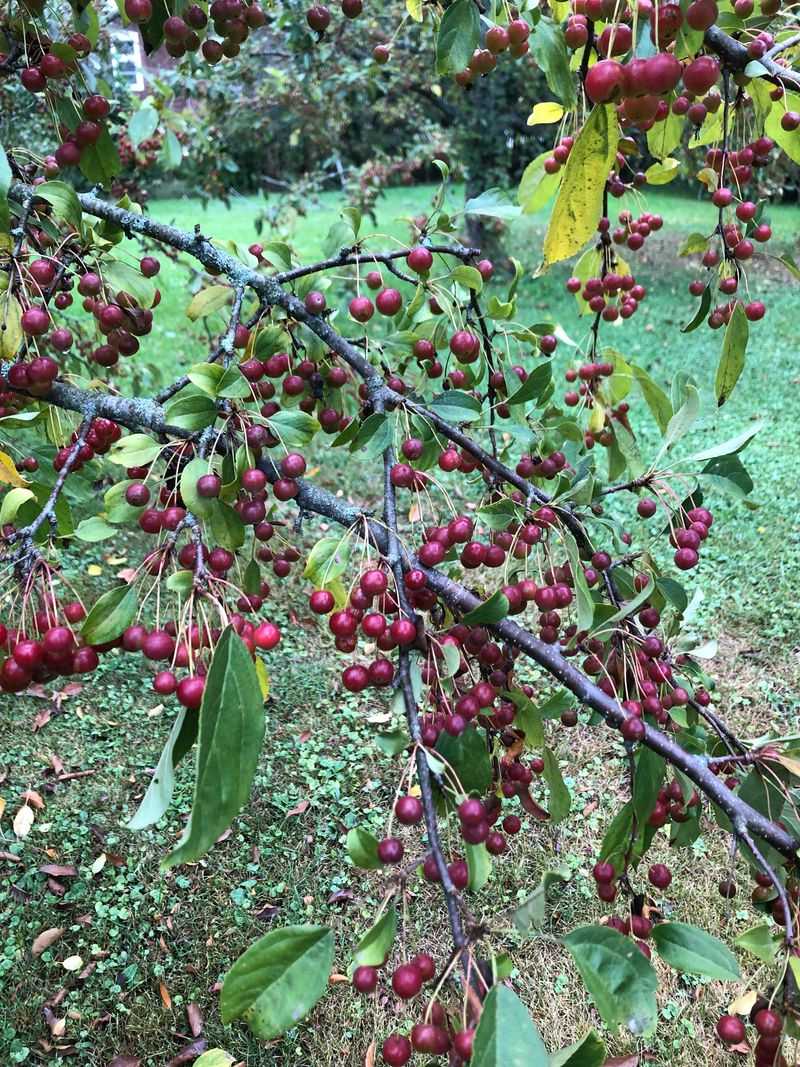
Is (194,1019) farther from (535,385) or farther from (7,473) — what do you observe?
(535,385)

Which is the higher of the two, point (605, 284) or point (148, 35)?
point (148, 35)

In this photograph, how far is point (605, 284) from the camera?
206cm

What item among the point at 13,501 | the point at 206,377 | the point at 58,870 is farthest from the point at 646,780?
the point at 58,870

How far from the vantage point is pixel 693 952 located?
1004mm

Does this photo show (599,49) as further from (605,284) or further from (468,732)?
(605,284)

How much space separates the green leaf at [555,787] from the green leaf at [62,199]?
3.75 feet

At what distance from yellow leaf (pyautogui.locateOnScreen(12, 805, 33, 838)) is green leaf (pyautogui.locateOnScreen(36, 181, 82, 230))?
2.31 metres

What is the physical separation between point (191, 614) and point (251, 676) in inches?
5.9

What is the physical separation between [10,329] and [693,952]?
1286 millimetres

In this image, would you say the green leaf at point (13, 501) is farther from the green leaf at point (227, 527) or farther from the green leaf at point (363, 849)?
the green leaf at point (363, 849)

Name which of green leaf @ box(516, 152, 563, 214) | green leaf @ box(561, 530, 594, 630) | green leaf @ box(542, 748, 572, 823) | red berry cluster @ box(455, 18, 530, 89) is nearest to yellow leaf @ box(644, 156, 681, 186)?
green leaf @ box(516, 152, 563, 214)

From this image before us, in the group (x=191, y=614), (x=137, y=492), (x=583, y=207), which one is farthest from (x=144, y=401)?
(x=583, y=207)

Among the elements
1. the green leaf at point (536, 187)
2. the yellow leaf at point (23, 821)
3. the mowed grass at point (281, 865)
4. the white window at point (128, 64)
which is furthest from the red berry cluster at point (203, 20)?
the white window at point (128, 64)

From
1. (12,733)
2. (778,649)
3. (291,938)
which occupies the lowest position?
(12,733)
